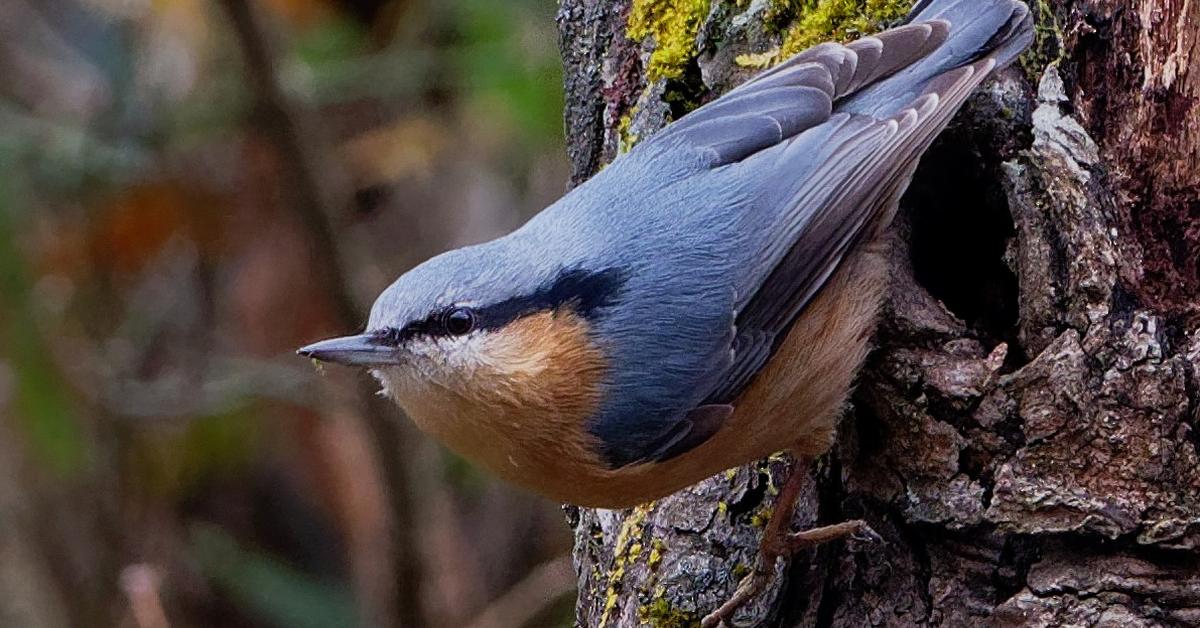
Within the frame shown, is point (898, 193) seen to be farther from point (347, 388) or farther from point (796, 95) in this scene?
point (347, 388)

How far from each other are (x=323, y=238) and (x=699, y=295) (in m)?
1.61

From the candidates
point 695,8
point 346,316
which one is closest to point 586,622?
point 695,8

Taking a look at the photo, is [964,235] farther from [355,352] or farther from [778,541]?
[355,352]

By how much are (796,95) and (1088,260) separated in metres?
0.58

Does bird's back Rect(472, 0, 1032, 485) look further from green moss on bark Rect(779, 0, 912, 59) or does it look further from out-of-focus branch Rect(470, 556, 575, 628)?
out-of-focus branch Rect(470, 556, 575, 628)

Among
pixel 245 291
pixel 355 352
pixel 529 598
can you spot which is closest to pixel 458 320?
pixel 355 352

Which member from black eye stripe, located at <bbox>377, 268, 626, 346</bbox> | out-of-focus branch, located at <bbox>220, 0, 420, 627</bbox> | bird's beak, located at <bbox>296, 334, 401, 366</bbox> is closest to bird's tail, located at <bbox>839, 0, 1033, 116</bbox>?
black eye stripe, located at <bbox>377, 268, 626, 346</bbox>

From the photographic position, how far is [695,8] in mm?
2537

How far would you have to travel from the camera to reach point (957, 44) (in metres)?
2.32

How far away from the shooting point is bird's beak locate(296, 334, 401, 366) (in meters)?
2.03

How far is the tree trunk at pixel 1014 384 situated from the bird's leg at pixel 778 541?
34mm

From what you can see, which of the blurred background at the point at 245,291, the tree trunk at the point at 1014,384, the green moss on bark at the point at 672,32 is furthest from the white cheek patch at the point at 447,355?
the blurred background at the point at 245,291

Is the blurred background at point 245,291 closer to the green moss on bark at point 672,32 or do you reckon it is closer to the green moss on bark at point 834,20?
the green moss on bark at point 672,32

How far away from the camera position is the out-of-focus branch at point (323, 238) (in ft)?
10.6
